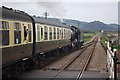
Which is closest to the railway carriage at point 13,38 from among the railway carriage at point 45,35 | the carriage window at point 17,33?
the carriage window at point 17,33

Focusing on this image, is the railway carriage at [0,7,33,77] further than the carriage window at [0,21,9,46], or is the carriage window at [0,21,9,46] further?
the railway carriage at [0,7,33,77]

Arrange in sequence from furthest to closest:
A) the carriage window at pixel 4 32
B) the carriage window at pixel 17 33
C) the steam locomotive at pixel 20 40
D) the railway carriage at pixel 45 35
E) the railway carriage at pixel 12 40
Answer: the railway carriage at pixel 45 35 < the carriage window at pixel 17 33 < the steam locomotive at pixel 20 40 < the railway carriage at pixel 12 40 < the carriage window at pixel 4 32

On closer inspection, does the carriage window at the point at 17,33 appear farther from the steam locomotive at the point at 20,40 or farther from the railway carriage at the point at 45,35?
the railway carriage at the point at 45,35

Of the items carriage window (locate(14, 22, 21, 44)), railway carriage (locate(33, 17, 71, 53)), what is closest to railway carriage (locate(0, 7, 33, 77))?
carriage window (locate(14, 22, 21, 44))

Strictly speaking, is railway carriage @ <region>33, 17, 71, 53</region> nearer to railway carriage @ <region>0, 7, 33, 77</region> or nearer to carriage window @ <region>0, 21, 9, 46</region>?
railway carriage @ <region>0, 7, 33, 77</region>

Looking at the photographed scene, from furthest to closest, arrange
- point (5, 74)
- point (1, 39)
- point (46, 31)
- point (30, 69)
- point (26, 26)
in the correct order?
point (46, 31) → point (30, 69) → point (26, 26) → point (5, 74) → point (1, 39)

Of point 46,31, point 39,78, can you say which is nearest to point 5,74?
point 39,78

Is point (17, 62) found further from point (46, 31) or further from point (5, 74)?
point (46, 31)

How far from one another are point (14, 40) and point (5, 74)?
1383 mm

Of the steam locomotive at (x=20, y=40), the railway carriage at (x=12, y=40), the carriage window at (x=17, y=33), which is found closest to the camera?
the railway carriage at (x=12, y=40)

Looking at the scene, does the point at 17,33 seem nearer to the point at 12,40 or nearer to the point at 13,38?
the point at 13,38

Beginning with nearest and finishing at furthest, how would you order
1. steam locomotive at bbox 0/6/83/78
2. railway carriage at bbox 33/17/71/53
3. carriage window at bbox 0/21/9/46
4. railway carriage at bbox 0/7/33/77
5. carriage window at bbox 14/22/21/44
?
carriage window at bbox 0/21/9/46 → railway carriage at bbox 0/7/33/77 → steam locomotive at bbox 0/6/83/78 → carriage window at bbox 14/22/21/44 → railway carriage at bbox 33/17/71/53

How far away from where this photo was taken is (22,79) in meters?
15.2

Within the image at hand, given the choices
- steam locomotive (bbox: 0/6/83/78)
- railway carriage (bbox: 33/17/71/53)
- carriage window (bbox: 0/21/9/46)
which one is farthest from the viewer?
railway carriage (bbox: 33/17/71/53)
